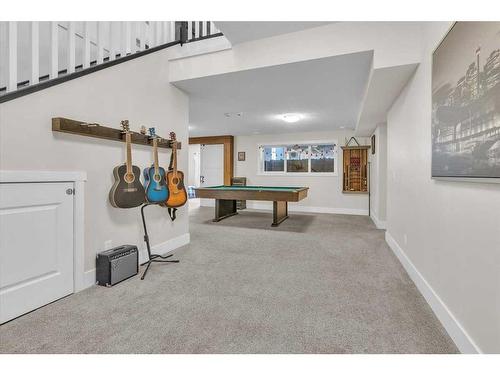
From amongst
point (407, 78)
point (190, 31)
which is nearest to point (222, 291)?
point (407, 78)

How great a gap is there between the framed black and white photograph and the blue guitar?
248 cm

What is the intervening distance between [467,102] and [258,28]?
2.04 metres

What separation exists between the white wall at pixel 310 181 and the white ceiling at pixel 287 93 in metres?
1.01

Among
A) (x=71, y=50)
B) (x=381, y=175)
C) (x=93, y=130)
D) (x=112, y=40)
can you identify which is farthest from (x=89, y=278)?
(x=381, y=175)

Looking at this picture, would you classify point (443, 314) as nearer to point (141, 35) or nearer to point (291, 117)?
point (141, 35)

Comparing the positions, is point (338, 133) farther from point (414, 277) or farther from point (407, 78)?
point (414, 277)

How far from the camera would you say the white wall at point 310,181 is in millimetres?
6797

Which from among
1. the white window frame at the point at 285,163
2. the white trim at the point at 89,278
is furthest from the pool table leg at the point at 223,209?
the white trim at the point at 89,278

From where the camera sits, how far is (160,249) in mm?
3104

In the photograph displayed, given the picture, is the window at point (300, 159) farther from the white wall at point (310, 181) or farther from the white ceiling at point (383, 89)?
the white ceiling at point (383, 89)

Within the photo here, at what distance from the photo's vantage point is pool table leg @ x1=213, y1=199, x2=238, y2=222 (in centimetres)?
548

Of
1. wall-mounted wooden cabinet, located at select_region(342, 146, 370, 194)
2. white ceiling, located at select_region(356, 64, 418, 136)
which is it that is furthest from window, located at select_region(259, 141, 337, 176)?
white ceiling, located at select_region(356, 64, 418, 136)

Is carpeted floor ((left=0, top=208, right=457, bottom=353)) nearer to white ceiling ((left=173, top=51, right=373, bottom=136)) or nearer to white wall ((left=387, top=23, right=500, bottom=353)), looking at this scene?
white wall ((left=387, top=23, right=500, bottom=353))
